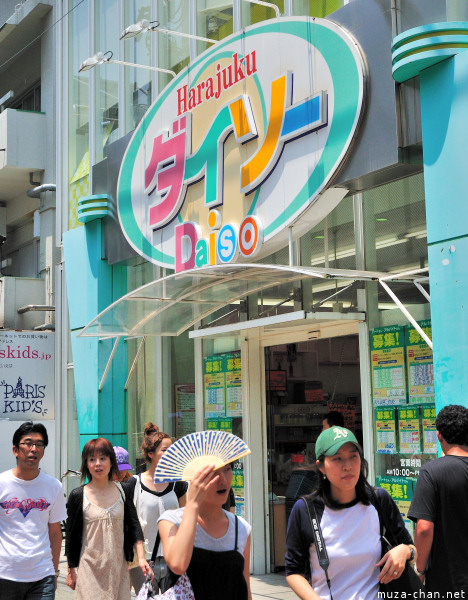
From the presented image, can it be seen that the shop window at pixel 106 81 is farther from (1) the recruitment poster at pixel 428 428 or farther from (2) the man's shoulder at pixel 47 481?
(2) the man's shoulder at pixel 47 481

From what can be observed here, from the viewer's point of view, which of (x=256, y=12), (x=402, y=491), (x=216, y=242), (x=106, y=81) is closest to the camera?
(x=402, y=491)

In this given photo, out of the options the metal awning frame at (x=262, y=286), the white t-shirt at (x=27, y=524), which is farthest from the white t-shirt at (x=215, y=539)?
the metal awning frame at (x=262, y=286)

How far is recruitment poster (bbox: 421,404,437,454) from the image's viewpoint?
8.20 m

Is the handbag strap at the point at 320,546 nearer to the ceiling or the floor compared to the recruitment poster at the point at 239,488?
nearer to the ceiling

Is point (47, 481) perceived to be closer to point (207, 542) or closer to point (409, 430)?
point (207, 542)

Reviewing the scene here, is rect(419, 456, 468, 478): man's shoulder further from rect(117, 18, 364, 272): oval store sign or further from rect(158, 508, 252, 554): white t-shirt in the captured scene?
rect(117, 18, 364, 272): oval store sign

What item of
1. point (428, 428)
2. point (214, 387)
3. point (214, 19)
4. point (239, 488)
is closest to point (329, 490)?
point (428, 428)

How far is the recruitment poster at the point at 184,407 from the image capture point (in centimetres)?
1219

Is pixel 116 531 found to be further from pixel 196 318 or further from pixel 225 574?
pixel 196 318

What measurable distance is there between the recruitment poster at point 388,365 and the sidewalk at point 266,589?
244 centimetres

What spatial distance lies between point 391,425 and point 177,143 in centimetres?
459

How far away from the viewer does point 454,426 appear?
15.5 feet

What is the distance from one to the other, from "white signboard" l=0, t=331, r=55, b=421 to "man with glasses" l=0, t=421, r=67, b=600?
1063 centimetres

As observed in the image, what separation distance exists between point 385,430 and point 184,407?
4.22 metres
